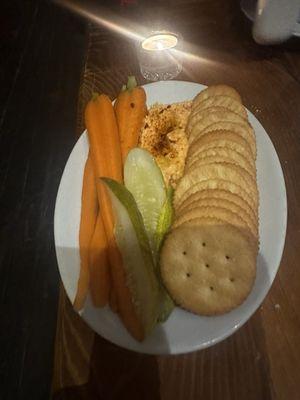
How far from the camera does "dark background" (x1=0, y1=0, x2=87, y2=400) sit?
3.76 ft

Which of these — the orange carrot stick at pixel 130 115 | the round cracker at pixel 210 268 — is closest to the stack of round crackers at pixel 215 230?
the round cracker at pixel 210 268

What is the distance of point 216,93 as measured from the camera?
1.08 metres

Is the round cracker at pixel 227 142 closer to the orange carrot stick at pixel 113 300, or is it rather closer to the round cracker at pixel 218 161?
the round cracker at pixel 218 161

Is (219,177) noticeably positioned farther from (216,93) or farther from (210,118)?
(216,93)

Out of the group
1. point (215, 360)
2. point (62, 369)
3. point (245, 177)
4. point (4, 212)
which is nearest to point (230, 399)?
point (215, 360)

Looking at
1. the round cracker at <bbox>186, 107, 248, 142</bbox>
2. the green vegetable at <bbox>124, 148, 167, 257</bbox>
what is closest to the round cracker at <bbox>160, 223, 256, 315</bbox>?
the green vegetable at <bbox>124, 148, 167, 257</bbox>

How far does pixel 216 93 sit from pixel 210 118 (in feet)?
0.36

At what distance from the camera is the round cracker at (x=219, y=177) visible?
91cm

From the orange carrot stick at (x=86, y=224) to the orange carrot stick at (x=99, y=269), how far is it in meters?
0.02

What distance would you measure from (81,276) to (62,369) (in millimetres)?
237

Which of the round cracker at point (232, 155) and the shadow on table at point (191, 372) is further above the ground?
the round cracker at point (232, 155)

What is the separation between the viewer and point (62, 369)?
0.92m

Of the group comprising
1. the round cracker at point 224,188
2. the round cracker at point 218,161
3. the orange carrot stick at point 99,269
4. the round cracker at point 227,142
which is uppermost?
the round cracker at point 227,142

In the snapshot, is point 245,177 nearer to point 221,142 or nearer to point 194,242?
point 221,142
